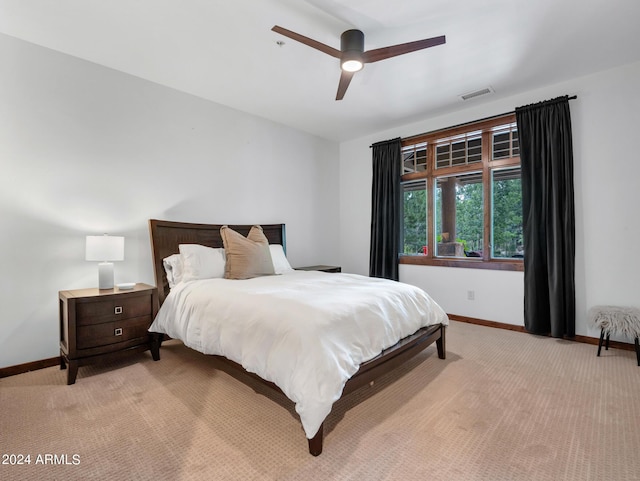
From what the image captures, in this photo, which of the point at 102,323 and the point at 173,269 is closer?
the point at 102,323

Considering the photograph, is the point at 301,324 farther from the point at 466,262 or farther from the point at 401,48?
the point at 466,262

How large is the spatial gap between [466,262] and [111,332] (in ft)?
13.1

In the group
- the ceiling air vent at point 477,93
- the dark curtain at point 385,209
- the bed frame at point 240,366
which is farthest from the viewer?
the dark curtain at point 385,209

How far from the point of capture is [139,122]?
325 centimetres

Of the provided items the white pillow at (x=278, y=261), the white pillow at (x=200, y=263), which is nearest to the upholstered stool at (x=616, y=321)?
the white pillow at (x=278, y=261)

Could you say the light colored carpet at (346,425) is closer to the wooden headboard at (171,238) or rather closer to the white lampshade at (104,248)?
the wooden headboard at (171,238)

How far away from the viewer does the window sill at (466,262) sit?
3.75 metres

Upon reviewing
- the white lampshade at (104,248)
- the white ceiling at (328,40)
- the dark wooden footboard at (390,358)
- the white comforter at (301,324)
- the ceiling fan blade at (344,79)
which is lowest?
the dark wooden footboard at (390,358)

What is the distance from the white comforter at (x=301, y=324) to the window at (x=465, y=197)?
5.77ft

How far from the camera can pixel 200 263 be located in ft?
10.2

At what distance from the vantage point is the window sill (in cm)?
375

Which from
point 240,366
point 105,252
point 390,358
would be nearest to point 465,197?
point 390,358

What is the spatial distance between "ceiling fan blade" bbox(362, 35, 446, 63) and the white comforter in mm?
1756

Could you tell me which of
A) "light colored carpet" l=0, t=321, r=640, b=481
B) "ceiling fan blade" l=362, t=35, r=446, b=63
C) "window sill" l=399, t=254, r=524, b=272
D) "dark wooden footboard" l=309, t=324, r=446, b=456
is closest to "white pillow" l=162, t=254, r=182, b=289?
"light colored carpet" l=0, t=321, r=640, b=481
